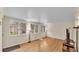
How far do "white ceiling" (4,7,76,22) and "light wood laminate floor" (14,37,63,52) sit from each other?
1.14 feet

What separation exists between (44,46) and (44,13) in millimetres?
521

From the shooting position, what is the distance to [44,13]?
52.2 inches

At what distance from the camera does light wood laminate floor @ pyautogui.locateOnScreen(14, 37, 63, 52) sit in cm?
127

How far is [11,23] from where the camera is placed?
1285mm

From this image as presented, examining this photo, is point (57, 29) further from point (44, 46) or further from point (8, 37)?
point (8, 37)

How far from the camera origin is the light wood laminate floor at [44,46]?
1273mm

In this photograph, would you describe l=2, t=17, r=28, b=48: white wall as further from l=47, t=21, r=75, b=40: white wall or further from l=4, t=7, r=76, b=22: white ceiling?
l=47, t=21, r=75, b=40: white wall

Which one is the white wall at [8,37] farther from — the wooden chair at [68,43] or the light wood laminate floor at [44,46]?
the wooden chair at [68,43]

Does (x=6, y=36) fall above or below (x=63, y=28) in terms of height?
below

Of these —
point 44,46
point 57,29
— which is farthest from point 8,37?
point 57,29

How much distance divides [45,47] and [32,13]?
569 millimetres

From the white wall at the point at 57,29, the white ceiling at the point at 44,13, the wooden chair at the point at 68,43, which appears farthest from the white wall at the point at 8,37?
the wooden chair at the point at 68,43
